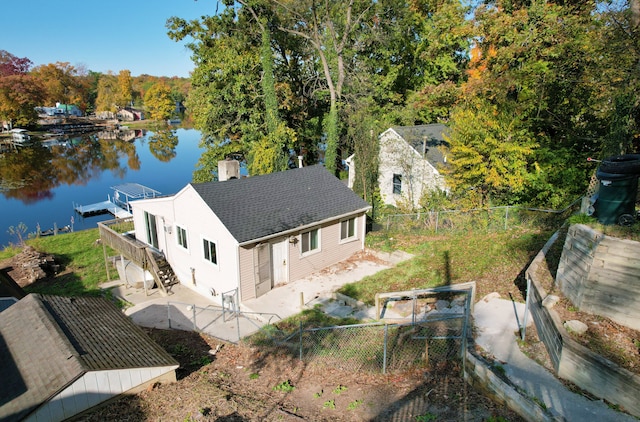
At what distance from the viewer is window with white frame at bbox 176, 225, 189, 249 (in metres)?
16.9

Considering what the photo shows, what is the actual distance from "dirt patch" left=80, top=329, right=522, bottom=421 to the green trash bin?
4.90m

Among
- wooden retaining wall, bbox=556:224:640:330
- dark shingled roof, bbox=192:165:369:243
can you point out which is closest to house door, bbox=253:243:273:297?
dark shingled roof, bbox=192:165:369:243

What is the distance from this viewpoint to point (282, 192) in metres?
17.4

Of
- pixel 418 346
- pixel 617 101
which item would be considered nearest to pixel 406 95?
pixel 617 101

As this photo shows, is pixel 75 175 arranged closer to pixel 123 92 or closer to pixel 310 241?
pixel 310 241

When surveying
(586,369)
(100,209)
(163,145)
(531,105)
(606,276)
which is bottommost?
(100,209)

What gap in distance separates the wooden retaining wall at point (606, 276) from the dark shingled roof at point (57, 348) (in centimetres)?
980

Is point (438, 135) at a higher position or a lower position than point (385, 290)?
higher

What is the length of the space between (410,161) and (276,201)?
33.7 ft

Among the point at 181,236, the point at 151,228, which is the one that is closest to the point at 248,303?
the point at 181,236

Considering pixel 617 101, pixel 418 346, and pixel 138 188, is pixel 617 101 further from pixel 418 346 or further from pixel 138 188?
pixel 138 188

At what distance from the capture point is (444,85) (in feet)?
71.4

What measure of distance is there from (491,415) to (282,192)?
1201cm

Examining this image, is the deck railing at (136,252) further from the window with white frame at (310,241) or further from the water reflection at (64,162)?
the water reflection at (64,162)
